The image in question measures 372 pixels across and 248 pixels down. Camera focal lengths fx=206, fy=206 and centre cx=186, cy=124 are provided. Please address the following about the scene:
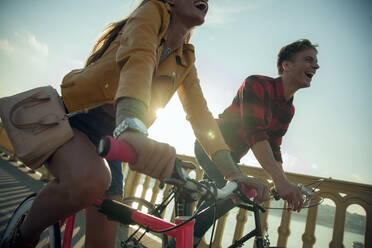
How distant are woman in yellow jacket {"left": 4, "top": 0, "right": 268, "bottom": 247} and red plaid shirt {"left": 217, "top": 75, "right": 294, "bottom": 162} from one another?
50 cm

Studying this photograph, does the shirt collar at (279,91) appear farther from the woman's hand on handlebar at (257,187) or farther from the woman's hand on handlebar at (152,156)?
the woman's hand on handlebar at (152,156)

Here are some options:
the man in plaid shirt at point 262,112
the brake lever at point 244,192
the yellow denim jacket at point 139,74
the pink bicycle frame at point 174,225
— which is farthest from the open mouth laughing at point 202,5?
the pink bicycle frame at point 174,225

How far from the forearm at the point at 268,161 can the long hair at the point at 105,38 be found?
1.35m

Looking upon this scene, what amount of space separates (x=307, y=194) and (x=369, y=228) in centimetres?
179

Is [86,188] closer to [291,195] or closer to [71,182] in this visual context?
[71,182]

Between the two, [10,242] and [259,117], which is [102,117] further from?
[259,117]

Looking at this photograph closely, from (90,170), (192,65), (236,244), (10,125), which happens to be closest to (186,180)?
(90,170)

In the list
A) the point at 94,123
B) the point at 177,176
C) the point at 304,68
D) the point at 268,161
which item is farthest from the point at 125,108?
the point at 304,68

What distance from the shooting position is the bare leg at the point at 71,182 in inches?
33.5

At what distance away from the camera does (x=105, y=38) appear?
1.36m

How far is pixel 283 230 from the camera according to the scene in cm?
302

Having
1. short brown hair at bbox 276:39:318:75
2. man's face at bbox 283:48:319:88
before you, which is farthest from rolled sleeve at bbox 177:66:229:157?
short brown hair at bbox 276:39:318:75

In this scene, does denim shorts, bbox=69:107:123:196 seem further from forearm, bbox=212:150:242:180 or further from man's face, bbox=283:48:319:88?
man's face, bbox=283:48:319:88

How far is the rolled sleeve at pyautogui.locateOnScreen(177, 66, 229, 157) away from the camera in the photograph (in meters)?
1.42
